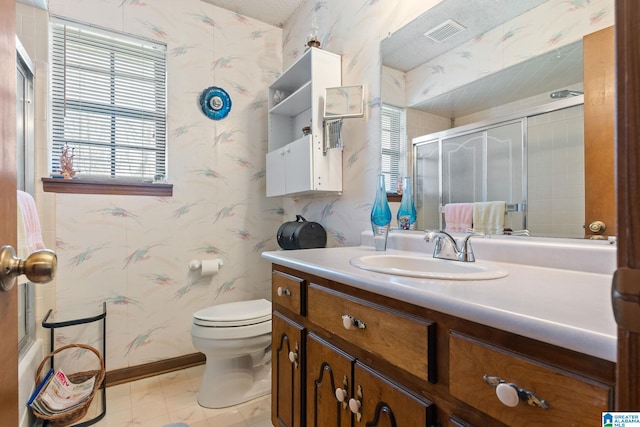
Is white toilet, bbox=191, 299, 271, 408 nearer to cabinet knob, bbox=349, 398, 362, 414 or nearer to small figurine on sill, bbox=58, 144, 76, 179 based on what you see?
cabinet knob, bbox=349, 398, 362, 414

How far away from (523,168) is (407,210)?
0.53 metres

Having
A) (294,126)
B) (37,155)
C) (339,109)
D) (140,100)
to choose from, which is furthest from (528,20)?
(37,155)

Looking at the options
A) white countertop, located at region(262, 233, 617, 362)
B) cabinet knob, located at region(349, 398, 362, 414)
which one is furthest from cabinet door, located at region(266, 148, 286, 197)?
cabinet knob, located at region(349, 398, 362, 414)

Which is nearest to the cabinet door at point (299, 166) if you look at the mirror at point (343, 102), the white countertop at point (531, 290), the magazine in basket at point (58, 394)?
the mirror at point (343, 102)

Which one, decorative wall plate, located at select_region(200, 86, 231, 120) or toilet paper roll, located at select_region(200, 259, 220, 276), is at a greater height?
decorative wall plate, located at select_region(200, 86, 231, 120)

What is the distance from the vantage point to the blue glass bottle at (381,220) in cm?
144

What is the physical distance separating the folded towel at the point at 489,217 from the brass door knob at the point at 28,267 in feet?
4.07

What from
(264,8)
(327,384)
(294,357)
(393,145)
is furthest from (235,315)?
(264,8)

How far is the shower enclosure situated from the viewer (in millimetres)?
951

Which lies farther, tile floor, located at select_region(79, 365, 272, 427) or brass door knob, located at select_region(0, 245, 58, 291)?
tile floor, located at select_region(79, 365, 272, 427)

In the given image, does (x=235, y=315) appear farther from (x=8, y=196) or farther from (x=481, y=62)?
(x=481, y=62)

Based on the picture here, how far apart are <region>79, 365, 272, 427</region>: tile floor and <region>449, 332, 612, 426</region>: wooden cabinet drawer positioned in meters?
1.35

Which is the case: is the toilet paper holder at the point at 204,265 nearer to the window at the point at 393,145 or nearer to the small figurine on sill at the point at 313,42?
the window at the point at 393,145

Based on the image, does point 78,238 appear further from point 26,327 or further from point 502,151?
point 502,151
